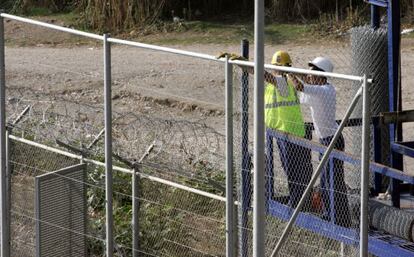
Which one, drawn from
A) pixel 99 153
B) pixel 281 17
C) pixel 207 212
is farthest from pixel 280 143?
pixel 281 17

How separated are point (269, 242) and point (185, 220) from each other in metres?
1.58

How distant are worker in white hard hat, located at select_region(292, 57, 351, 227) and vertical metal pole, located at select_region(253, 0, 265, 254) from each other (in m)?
1.48

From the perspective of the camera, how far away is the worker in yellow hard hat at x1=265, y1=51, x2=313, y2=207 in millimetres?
8992

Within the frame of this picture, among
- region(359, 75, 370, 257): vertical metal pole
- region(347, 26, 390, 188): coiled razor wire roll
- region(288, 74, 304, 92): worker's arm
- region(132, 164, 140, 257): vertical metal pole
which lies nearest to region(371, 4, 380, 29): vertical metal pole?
region(347, 26, 390, 188): coiled razor wire roll

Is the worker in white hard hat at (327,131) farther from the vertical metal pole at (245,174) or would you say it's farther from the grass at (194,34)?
the grass at (194,34)

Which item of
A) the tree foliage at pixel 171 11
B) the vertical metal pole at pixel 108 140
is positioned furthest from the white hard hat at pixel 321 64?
the tree foliage at pixel 171 11

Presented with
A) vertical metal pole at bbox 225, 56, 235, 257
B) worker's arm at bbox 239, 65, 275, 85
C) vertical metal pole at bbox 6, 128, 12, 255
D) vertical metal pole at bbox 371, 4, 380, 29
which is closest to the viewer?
vertical metal pole at bbox 225, 56, 235, 257

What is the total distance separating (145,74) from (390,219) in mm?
10808

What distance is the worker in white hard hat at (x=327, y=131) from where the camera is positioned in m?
8.63

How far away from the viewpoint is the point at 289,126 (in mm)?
9438

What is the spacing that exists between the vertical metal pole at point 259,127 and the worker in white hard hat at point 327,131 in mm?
1480

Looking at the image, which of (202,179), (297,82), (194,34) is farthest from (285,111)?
(194,34)

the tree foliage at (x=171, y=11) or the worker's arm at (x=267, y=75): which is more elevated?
the worker's arm at (x=267, y=75)

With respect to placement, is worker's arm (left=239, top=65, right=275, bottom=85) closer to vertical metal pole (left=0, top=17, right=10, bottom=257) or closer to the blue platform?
the blue platform
